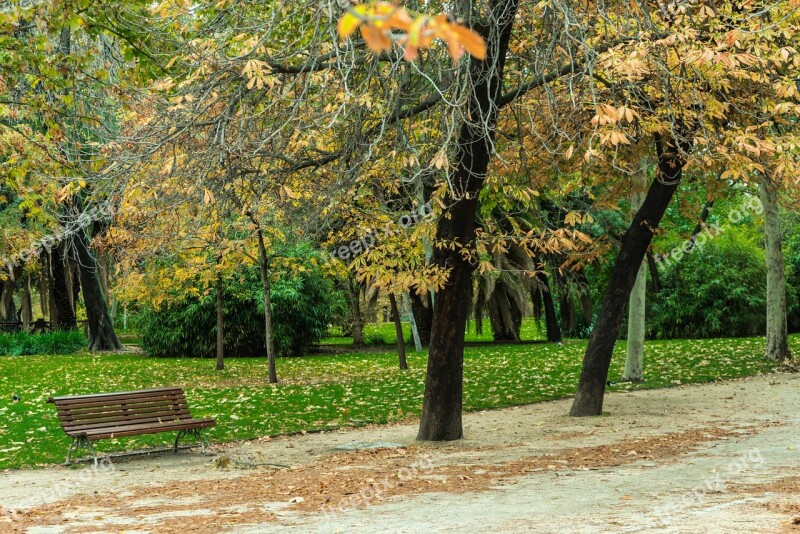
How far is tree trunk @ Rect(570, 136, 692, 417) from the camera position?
554 inches

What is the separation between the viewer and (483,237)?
39.2 ft

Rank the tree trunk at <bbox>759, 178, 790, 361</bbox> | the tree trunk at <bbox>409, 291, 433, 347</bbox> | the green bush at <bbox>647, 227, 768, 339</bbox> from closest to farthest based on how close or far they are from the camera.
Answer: the tree trunk at <bbox>759, 178, 790, 361</bbox> < the tree trunk at <bbox>409, 291, 433, 347</bbox> < the green bush at <bbox>647, 227, 768, 339</bbox>

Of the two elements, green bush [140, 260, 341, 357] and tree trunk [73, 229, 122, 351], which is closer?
green bush [140, 260, 341, 357]

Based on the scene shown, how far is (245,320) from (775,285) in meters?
15.8

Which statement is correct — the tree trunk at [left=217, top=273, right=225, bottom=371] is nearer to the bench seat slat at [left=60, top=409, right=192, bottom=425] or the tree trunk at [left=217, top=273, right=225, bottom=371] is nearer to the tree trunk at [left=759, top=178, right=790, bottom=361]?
the bench seat slat at [left=60, top=409, right=192, bottom=425]

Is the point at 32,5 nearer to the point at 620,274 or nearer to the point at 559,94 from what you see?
the point at 559,94

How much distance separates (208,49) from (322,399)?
8283 millimetres

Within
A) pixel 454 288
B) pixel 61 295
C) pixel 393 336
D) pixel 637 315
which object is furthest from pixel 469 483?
pixel 393 336

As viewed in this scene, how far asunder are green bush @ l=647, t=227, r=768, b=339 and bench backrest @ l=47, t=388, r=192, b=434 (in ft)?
80.2

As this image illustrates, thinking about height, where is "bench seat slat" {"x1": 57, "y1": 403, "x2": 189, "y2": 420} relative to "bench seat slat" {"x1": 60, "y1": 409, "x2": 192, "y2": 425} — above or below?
above

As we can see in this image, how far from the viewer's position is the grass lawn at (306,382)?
44.5 ft

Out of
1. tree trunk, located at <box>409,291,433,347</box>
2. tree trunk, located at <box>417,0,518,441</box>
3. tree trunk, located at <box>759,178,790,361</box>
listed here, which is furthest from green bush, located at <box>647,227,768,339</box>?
tree trunk, located at <box>417,0,518,441</box>

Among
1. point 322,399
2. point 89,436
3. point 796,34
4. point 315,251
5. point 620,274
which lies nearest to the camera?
point 89,436

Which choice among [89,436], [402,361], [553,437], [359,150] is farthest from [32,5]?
[402,361]
